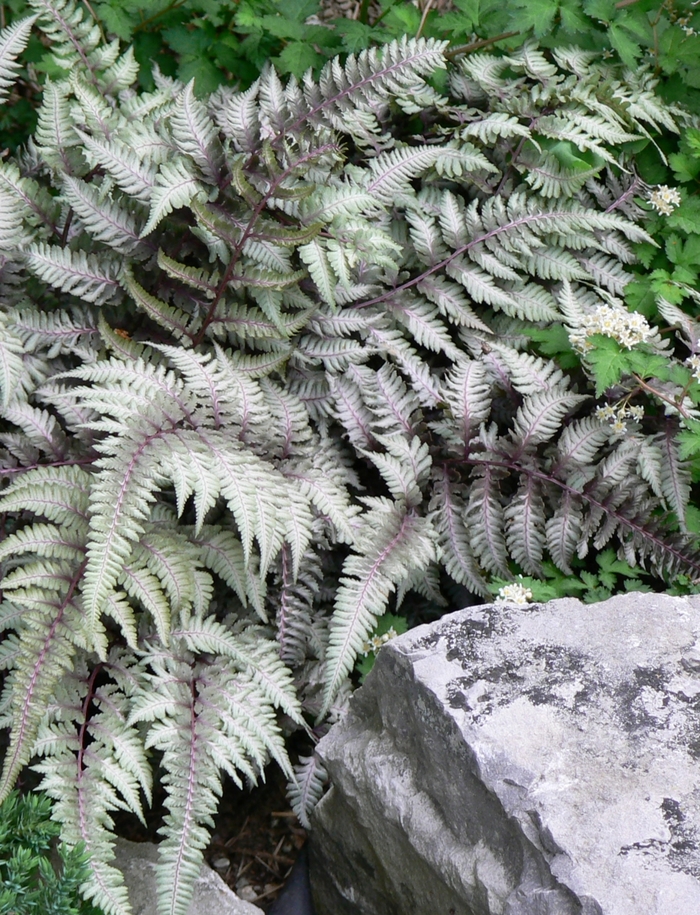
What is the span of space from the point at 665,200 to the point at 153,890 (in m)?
2.68

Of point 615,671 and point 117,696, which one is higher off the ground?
point 615,671

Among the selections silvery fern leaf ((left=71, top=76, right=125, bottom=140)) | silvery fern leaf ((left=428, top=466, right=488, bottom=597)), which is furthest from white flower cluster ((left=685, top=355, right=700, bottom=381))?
silvery fern leaf ((left=71, top=76, right=125, bottom=140))

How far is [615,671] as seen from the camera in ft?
6.52

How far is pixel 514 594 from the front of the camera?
7.93 feet

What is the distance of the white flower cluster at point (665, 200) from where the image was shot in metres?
3.05

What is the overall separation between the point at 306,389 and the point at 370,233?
551 millimetres

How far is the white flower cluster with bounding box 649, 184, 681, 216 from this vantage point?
10.00 ft

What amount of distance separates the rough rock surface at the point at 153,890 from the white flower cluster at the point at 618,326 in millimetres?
1827

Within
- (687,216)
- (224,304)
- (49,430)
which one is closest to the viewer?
(49,430)

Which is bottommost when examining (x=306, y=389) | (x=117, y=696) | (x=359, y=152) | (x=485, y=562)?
(x=117, y=696)

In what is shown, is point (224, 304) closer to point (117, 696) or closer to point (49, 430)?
point (49, 430)

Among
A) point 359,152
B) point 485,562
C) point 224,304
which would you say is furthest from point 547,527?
point 359,152

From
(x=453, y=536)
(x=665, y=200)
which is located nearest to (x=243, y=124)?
(x=453, y=536)

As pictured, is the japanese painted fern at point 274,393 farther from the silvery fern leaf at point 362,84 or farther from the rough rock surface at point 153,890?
the rough rock surface at point 153,890
